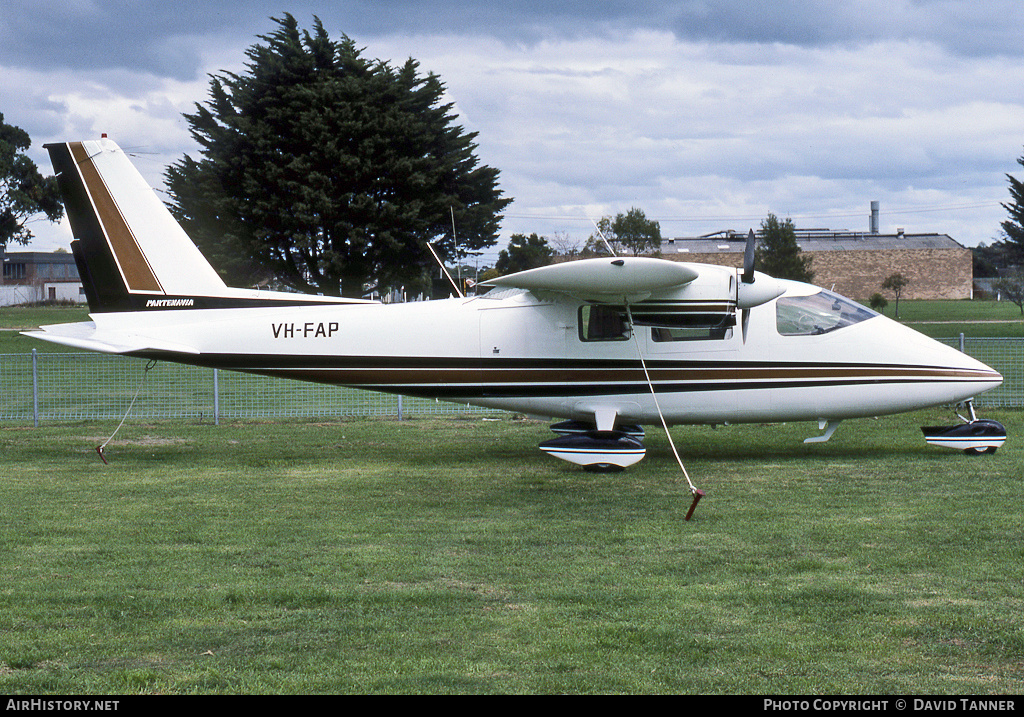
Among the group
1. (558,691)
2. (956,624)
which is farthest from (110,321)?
(956,624)

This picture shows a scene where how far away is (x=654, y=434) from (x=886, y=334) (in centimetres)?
438

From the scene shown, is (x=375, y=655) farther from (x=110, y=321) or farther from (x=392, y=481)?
(x=110, y=321)

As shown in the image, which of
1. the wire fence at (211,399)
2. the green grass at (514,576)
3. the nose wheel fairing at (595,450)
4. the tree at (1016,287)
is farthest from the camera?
the tree at (1016,287)

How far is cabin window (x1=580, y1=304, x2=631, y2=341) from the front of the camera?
1238cm

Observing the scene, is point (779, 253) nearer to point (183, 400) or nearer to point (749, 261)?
point (183, 400)

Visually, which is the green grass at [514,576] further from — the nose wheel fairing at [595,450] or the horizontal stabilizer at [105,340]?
the horizontal stabilizer at [105,340]

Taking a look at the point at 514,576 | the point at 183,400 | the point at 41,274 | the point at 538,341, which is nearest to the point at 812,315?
the point at 538,341

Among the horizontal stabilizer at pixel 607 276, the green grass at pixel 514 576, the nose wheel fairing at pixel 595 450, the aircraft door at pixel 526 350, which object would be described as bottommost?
the green grass at pixel 514 576

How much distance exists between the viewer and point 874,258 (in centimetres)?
8725

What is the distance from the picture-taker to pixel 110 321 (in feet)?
42.7

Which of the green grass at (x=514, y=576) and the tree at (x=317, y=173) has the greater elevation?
the tree at (x=317, y=173)

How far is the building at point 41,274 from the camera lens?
98188mm

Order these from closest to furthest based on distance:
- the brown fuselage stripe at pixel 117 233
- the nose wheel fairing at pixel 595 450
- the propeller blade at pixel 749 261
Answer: the propeller blade at pixel 749 261
the nose wheel fairing at pixel 595 450
the brown fuselage stripe at pixel 117 233

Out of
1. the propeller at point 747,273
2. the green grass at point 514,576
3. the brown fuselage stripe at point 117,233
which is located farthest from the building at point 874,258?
the green grass at point 514,576
